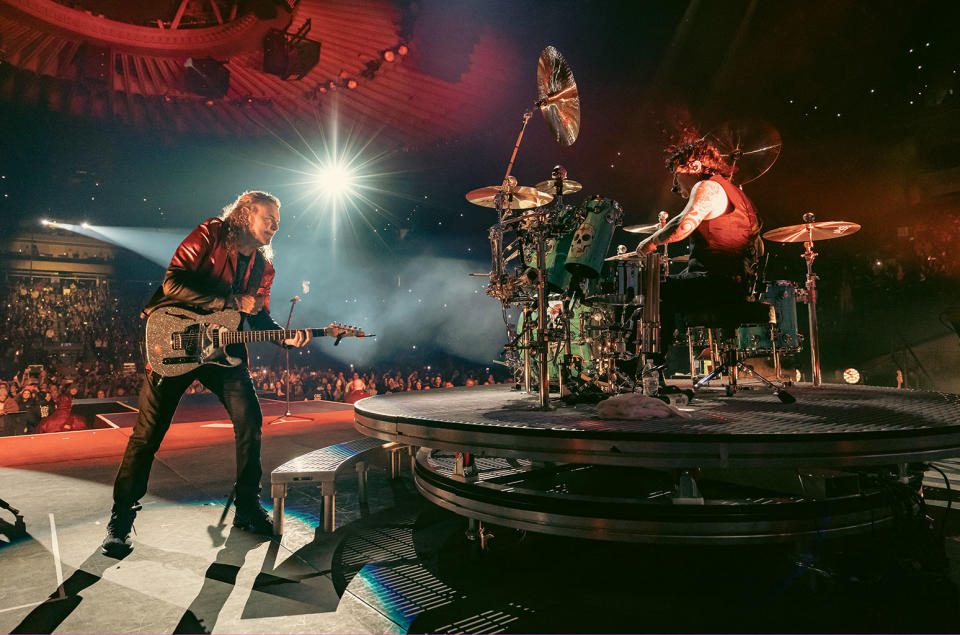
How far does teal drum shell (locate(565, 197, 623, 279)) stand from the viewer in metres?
4.29

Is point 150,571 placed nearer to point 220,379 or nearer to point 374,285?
point 220,379

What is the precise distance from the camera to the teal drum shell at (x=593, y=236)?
4293 mm

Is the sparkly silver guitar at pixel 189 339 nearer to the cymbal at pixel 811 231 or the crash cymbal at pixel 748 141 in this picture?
the crash cymbal at pixel 748 141

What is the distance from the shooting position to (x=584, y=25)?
8344 millimetres

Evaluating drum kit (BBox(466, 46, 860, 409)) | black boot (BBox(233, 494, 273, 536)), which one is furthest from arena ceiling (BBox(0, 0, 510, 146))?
black boot (BBox(233, 494, 273, 536))

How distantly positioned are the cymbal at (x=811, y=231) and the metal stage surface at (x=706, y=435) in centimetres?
294

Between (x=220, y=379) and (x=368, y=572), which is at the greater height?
(x=220, y=379)

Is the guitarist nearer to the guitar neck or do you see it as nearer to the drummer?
the guitar neck

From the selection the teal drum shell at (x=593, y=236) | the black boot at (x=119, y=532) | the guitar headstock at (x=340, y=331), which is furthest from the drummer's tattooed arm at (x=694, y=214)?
the black boot at (x=119, y=532)

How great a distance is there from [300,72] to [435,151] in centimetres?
358

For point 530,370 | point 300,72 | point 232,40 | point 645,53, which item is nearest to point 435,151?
point 300,72

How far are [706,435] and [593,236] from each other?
2634mm

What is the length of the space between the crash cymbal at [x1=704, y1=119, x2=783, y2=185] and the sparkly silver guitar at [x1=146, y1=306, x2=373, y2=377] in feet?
15.7

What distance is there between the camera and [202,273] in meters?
3.03
